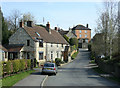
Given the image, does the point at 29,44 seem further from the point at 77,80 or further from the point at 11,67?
the point at 77,80

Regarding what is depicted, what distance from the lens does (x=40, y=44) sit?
41375mm

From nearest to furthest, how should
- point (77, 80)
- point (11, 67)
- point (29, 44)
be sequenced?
point (77, 80) < point (11, 67) < point (29, 44)

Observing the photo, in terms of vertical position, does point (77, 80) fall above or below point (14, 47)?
below

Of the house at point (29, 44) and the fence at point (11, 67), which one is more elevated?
the house at point (29, 44)

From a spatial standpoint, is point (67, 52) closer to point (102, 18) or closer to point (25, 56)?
point (25, 56)

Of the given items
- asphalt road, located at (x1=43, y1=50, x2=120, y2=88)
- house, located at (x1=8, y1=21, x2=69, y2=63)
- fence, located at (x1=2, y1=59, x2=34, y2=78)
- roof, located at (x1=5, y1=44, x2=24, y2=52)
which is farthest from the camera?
house, located at (x1=8, y1=21, x2=69, y2=63)

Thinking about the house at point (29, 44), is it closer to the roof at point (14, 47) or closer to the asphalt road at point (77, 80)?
the roof at point (14, 47)

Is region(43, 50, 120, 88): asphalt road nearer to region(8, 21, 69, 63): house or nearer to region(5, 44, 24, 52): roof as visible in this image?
region(8, 21, 69, 63): house

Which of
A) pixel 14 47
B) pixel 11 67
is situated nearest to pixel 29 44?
pixel 14 47

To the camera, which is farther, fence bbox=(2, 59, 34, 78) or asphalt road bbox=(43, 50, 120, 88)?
fence bbox=(2, 59, 34, 78)

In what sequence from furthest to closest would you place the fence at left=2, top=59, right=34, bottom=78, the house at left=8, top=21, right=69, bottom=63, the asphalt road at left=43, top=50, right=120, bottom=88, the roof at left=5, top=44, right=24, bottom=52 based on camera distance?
the house at left=8, top=21, right=69, bottom=63, the roof at left=5, top=44, right=24, bottom=52, the fence at left=2, top=59, right=34, bottom=78, the asphalt road at left=43, top=50, right=120, bottom=88

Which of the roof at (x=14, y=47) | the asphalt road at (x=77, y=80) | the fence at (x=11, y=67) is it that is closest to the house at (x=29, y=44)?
the roof at (x=14, y=47)

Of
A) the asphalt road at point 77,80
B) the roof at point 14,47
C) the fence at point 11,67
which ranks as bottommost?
the asphalt road at point 77,80

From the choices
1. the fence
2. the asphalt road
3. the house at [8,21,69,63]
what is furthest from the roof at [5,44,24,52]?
the fence
